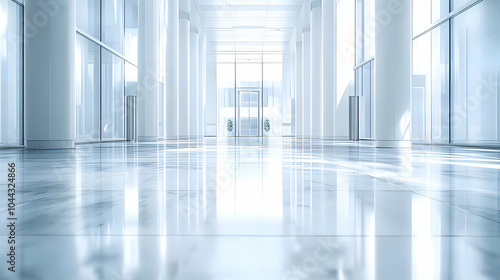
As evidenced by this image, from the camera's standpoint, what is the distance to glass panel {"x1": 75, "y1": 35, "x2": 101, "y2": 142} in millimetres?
15656

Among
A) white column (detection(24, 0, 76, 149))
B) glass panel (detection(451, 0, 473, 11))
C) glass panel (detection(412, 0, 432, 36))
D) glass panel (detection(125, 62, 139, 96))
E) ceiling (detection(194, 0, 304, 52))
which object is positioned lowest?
white column (detection(24, 0, 76, 149))

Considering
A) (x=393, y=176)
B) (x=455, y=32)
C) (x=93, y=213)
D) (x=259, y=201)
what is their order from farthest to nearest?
(x=455, y=32) < (x=393, y=176) < (x=259, y=201) < (x=93, y=213)

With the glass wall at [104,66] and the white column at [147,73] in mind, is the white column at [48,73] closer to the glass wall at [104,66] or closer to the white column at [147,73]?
the glass wall at [104,66]

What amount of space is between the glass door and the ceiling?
673 cm

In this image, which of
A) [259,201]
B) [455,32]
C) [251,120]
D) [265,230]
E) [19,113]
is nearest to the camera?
[265,230]

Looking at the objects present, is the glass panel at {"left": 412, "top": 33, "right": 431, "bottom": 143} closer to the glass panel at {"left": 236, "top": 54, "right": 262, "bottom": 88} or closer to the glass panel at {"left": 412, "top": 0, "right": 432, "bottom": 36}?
the glass panel at {"left": 412, "top": 0, "right": 432, "bottom": 36}

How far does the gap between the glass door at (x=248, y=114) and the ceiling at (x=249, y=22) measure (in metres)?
6.73

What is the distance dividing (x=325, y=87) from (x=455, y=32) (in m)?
7.55

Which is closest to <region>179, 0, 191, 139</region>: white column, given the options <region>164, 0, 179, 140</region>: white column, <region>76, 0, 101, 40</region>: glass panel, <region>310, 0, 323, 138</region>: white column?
→ <region>164, 0, 179, 140</region>: white column

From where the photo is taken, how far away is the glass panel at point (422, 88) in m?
16.4

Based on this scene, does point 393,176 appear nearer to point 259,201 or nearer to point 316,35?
point 259,201

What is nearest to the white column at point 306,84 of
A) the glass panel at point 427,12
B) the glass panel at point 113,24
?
the glass panel at point 427,12

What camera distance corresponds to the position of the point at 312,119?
23.6m

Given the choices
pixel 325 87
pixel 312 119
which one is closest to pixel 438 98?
pixel 325 87
